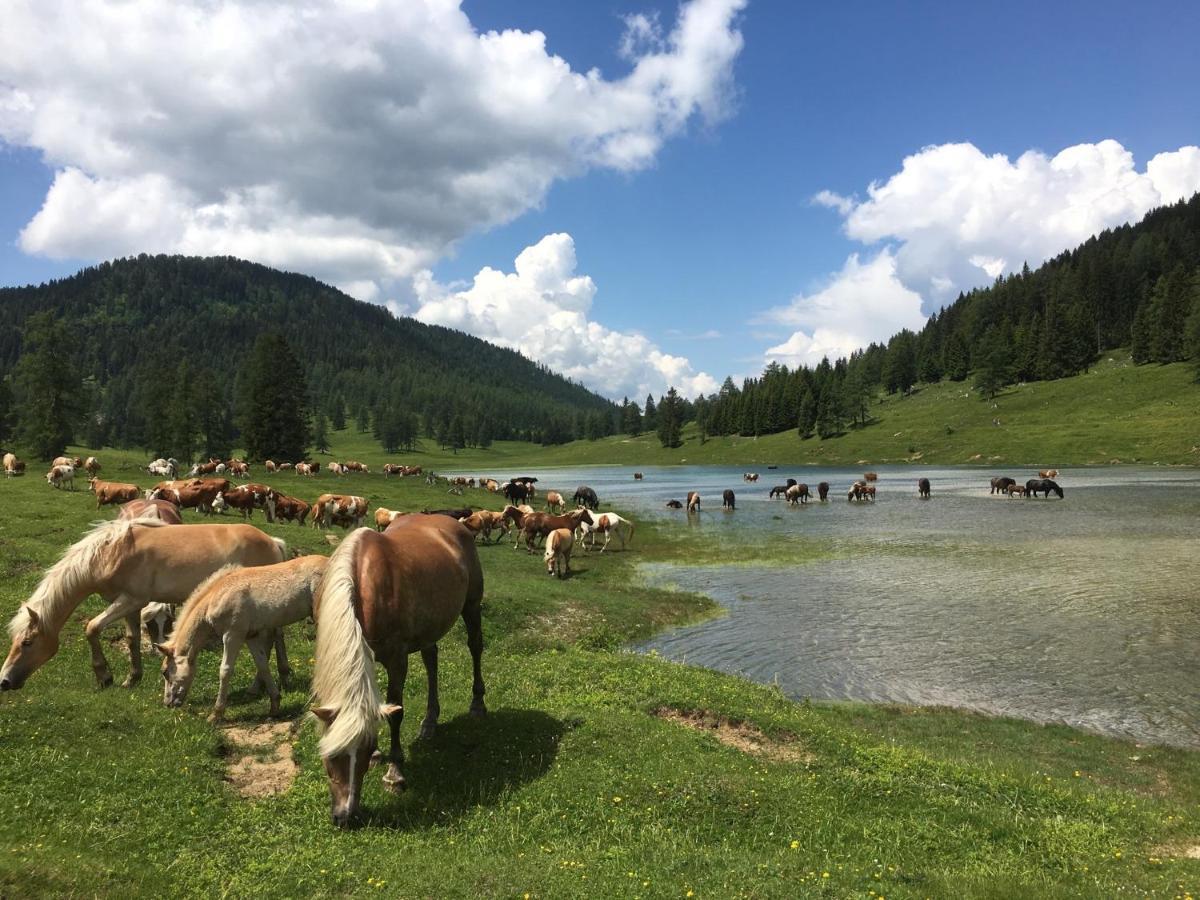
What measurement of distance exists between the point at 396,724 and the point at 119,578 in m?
6.39

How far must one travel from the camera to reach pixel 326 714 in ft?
23.5

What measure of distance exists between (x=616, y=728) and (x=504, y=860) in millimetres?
4093

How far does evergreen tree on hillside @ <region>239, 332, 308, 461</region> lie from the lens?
74.9 meters

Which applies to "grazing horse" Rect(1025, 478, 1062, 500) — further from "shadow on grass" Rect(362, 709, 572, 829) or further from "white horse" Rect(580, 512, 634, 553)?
"shadow on grass" Rect(362, 709, 572, 829)

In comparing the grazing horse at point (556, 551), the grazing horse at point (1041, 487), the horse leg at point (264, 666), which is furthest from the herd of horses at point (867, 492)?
the horse leg at point (264, 666)

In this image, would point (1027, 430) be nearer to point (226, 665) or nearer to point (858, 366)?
point (858, 366)

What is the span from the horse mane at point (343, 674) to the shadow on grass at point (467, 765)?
3.81ft

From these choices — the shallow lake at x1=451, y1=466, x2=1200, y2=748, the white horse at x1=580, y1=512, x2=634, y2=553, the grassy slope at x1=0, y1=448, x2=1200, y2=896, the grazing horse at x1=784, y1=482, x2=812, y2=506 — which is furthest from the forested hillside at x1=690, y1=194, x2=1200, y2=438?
the grassy slope at x1=0, y1=448, x2=1200, y2=896

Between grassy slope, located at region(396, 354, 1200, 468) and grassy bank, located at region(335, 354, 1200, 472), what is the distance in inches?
5.8

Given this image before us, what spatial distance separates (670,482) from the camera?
331 feet

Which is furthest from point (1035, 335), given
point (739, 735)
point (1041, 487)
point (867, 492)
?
point (739, 735)

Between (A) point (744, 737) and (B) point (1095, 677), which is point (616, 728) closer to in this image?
(A) point (744, 737)

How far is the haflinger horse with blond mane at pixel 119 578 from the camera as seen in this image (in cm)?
969

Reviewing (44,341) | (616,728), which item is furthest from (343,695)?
(44,341)
